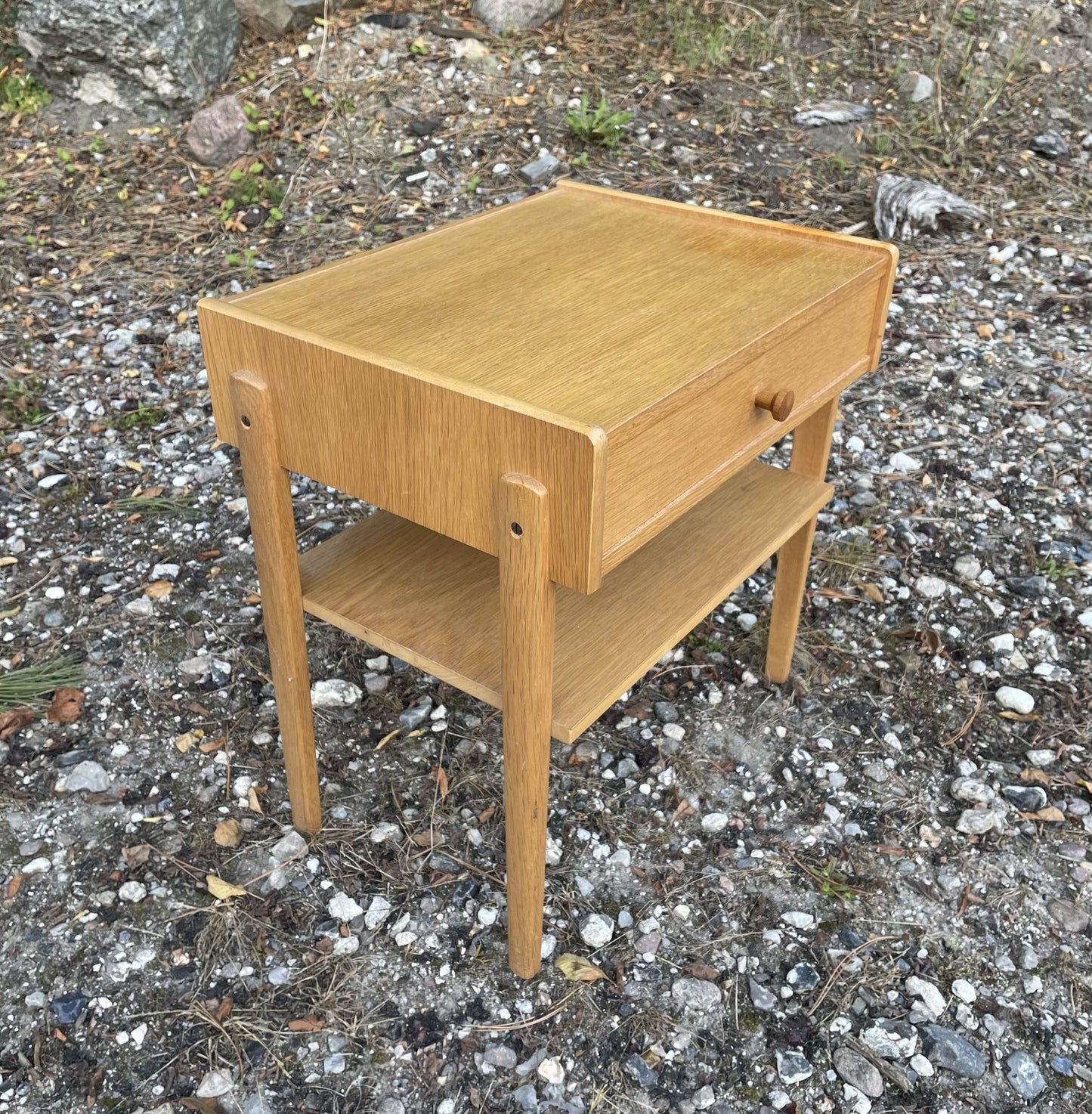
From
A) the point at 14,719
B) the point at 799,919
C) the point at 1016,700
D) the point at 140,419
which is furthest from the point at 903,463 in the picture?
the point at 14,719

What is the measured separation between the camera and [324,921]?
1.83 metres

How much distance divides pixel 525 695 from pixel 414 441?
0.36m

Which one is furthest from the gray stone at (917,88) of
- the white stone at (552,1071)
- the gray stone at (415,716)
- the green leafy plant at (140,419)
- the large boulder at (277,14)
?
the white stone at (552,1071)

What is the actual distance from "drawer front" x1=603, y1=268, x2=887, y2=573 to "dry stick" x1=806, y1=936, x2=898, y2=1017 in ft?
2.88

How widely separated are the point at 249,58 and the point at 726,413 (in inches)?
158

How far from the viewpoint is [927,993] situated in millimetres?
1745

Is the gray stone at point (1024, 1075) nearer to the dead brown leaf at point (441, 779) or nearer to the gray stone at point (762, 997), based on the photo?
the gray stone at point (762, 997)

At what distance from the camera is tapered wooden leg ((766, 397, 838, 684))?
2113mm

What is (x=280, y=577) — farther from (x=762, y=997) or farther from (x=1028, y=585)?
(x=1028, y=585)

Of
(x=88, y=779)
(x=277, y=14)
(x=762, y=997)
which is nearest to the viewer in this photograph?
(x=762, y=997)

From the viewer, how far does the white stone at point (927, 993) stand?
172cm

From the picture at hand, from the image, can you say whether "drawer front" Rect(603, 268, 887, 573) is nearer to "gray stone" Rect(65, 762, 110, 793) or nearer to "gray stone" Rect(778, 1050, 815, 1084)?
"gray stone" Rect(778, 1050, 815, 1084)

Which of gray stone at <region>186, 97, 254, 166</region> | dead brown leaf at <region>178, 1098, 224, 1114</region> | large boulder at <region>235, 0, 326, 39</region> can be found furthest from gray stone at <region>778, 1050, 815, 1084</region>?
large boulder at <region>235, 0, 326, 39</region>

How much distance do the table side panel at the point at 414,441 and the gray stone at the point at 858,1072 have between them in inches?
36.1
